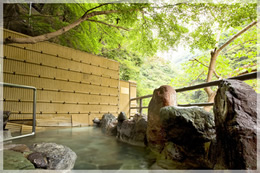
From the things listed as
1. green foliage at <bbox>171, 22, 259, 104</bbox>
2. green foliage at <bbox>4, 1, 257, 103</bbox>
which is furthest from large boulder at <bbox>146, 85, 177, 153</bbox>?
green foliage at <bbox>171, 22, 259, 104</bbox>

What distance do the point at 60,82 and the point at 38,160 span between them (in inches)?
238

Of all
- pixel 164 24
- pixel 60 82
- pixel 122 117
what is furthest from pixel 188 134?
pixel 60 82

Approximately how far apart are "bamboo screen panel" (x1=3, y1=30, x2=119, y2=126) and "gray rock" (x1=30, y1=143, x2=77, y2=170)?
4309 mm

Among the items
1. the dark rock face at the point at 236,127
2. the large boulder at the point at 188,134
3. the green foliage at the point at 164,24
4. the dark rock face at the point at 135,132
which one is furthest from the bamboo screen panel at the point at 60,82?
the dark rock face at the point at 236,127

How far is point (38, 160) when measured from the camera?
97.0 inches

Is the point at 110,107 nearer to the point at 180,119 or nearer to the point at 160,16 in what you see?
the point at 160,16

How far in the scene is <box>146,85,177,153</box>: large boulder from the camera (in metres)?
3.58

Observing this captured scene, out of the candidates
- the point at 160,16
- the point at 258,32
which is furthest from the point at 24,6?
the point at 258,32

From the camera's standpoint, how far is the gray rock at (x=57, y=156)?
2.57m

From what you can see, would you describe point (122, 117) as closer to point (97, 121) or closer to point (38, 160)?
point (38, 160)

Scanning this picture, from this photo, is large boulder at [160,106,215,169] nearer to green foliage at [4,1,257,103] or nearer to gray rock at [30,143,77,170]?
gray rock at [30,143,77,170]

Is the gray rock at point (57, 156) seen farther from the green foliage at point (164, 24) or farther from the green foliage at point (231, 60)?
the green foliage at point (231, 60)

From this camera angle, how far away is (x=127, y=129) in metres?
5.00

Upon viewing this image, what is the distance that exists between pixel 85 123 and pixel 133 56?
859 cm
